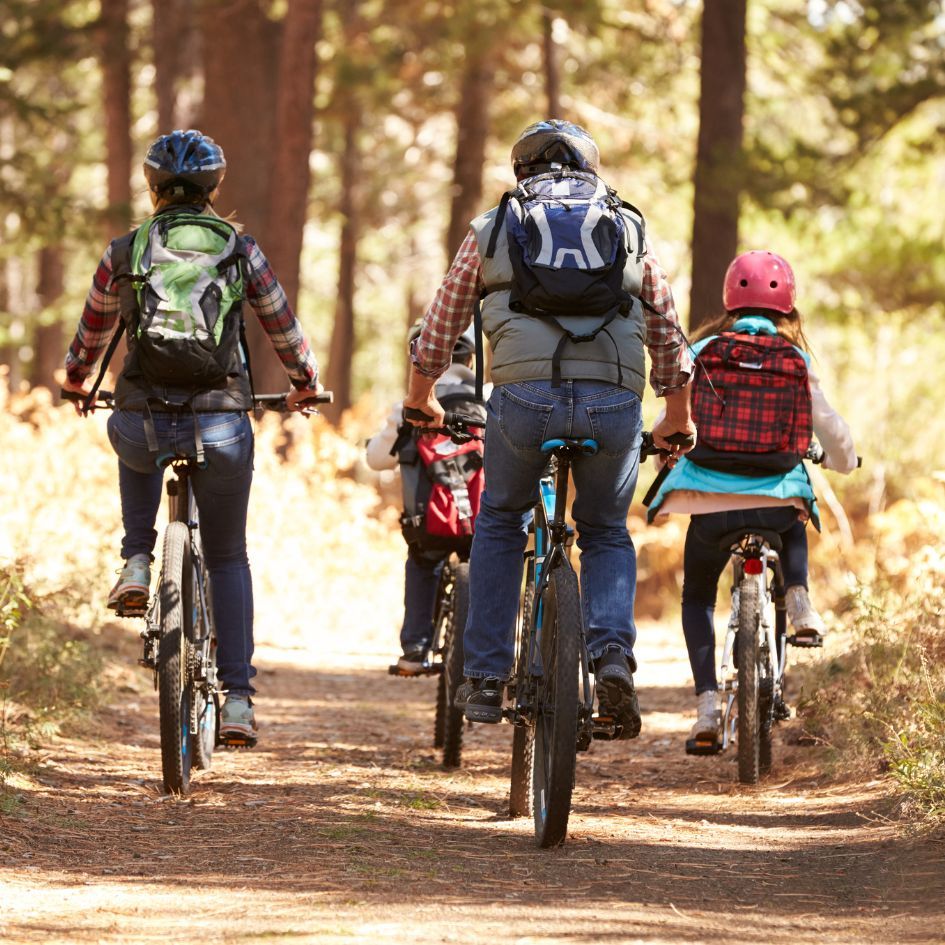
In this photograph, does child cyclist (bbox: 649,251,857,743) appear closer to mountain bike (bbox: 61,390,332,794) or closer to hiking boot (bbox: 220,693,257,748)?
mountain bike (bbox: 61,390,332,794)

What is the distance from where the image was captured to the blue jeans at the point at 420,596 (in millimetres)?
7461

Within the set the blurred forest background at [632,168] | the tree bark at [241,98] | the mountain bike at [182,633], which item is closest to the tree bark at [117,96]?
the blurred forest background at [632,168]

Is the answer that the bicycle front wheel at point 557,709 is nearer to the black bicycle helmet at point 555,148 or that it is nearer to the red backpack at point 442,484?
the black bicycle helmet at point 555,148

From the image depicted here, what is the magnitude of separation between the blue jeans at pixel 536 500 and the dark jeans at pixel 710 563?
160cm

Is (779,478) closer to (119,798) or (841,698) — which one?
(841,698)


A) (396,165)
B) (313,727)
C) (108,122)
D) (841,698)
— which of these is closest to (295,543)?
(313,727)

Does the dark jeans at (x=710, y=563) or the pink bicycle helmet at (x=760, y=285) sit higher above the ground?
the pink bicycle helmet at (x=760, y=285)

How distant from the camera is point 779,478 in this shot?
6738 mm

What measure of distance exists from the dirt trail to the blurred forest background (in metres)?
0.57

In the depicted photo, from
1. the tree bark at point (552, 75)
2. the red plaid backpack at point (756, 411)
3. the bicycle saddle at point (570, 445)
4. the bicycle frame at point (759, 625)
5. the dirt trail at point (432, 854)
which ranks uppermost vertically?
the tree bark at point (552, 75)

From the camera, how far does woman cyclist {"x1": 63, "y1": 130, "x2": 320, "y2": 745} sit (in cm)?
588

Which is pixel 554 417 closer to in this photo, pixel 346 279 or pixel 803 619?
pixel 803 619

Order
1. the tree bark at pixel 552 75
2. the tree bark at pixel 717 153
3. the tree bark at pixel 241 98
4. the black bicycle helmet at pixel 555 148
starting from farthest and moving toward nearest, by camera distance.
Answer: the tree bark at pixel 552 75
the tree bark at pixel 241 98
the tree bark at pixel 717 153
the black bicycle helmet at pixel 555 148

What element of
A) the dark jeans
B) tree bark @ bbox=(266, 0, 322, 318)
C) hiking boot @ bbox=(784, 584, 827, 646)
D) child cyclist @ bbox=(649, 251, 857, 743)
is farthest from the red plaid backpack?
tree bark @ bbox=(266, 0, 322, 318)
